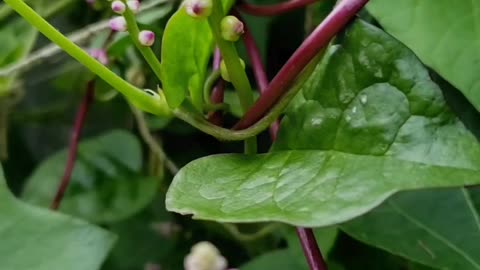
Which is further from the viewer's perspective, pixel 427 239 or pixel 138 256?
pixel 138 256

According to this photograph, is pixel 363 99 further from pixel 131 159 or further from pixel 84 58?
pixel 131 159

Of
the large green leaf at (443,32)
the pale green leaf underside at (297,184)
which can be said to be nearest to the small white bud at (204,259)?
the pale green leaf underside at (297,184)

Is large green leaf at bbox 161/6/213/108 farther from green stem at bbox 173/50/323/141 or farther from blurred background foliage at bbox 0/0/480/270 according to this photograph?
blurred background foliage at bbox 0/0/480/270

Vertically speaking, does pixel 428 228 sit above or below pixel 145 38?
below

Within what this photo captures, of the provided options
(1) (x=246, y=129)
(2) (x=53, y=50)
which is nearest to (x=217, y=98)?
(1) (x=246, y=129)

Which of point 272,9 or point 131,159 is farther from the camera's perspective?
point 131,159

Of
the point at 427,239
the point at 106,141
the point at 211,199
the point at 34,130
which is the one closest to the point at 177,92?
the point at 211,199

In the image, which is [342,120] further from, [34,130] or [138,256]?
[34,130]
